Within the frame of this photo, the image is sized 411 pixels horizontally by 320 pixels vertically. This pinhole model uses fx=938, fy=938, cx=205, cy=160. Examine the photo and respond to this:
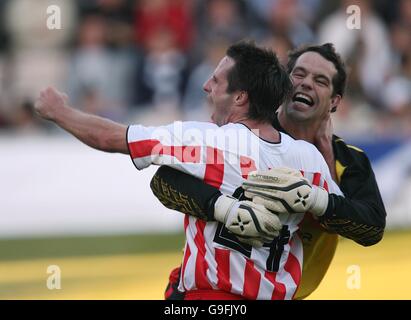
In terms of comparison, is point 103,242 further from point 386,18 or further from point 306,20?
point 386,18

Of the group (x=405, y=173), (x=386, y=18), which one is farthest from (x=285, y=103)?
(x=386, y=18)

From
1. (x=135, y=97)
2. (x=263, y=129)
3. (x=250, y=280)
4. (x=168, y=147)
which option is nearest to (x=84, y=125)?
(x=168, y=147)

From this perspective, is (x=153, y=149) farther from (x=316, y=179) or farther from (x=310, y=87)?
(x=310, y=87)

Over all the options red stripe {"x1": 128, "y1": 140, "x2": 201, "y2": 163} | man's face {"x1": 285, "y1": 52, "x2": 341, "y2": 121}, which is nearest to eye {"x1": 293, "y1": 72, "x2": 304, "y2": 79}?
man's face {"x1": 285, "y1": 52, "x2": 341, "y2": 121}

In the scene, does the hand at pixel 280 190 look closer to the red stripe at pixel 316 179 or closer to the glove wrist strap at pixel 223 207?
the glove wrist strap at pixel 223 207

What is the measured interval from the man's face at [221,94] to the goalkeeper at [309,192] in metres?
0.45

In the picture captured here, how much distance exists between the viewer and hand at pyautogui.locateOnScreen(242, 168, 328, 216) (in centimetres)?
494

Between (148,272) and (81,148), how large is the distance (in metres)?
3.21

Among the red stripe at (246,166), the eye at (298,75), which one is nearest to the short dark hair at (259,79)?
the red stripe at (246,166)

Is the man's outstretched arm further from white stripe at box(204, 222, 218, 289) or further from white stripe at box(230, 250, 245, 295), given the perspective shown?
white stripe at box(230, 250, 245, 295)

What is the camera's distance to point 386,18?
1653 cm

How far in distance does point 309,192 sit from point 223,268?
0.63 meters

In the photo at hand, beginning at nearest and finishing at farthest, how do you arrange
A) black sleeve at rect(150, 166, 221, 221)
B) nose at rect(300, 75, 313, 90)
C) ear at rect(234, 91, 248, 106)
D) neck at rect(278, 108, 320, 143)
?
black sleeve at rect(150, 166, 221, 221) < ear at rect(234, 91, 248, 106) < nose at rect(300, 75, 313, 90) < neck at rect(278, 108, 320, 143)

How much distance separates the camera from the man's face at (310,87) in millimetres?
5805
